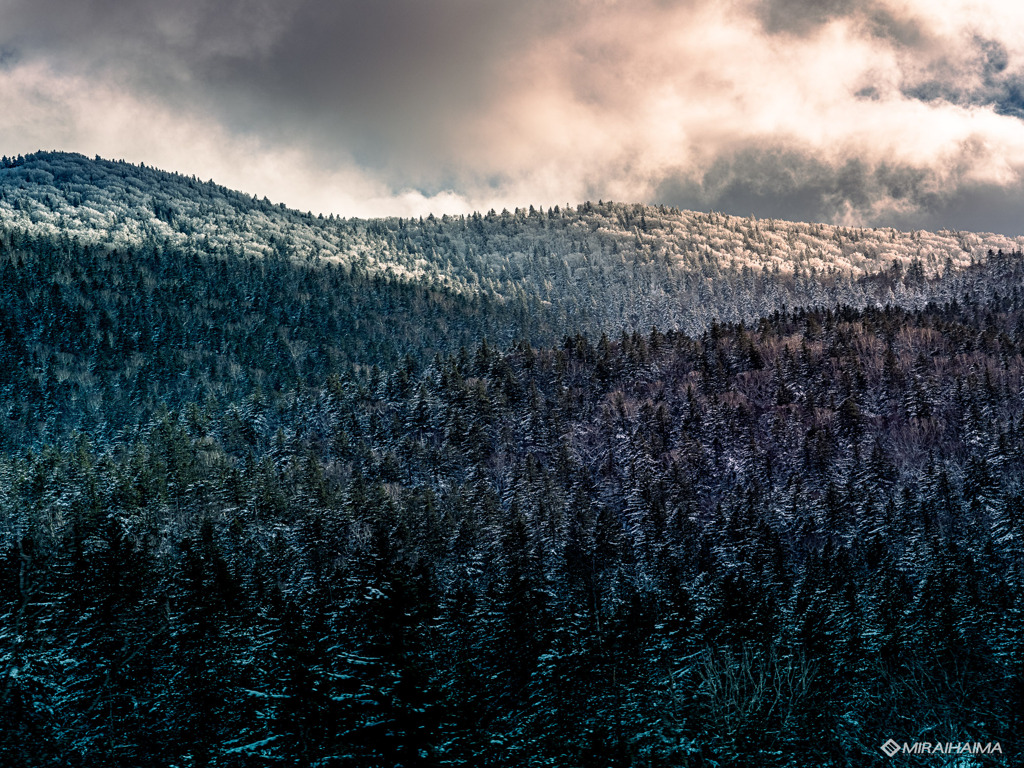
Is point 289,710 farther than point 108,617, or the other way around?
point 108,617

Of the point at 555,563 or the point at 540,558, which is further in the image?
the point at 555,563

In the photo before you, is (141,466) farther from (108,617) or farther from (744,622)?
(744,622)

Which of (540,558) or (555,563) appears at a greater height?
(540,558)

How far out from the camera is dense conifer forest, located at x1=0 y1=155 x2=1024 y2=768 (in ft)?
208

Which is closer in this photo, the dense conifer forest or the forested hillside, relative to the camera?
the dense conifer forest

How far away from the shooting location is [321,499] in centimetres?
11725

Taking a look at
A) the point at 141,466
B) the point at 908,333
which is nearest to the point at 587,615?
the point at 141,466

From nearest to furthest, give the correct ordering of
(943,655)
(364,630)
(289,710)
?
(289,710), (943,655), (364,630)

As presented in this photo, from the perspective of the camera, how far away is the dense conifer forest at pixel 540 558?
63.5m

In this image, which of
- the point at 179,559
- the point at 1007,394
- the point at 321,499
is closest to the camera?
the point at 179,559

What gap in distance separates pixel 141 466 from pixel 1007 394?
6200 inches

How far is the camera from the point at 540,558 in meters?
107

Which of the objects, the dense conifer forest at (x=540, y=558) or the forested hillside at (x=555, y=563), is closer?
the dense conifer forest at (x=540, y=558)

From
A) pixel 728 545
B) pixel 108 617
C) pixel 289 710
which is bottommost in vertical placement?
pixel 289 710
